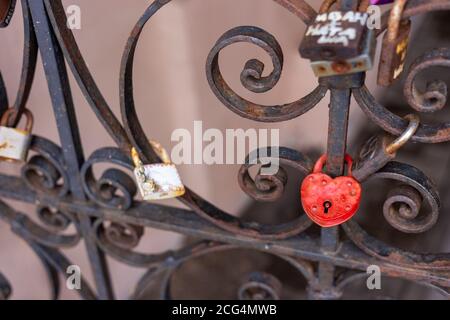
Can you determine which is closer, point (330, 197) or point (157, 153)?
point (330, 197)

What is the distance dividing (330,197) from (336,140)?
7 cm

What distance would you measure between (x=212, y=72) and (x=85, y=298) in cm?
57

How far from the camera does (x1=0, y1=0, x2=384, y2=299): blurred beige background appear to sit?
1093 mm

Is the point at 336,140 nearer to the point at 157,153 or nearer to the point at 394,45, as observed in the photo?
the point at 394,45

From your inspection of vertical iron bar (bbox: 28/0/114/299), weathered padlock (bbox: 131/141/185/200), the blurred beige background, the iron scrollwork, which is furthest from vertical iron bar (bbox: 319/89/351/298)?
the blurred beige background

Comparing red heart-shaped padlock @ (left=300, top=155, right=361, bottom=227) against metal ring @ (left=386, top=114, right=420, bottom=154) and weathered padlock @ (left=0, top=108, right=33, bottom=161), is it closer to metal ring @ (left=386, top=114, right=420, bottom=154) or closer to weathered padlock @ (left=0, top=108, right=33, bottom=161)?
metal ring @ (left=386, top=114, right=420, bottom=154)

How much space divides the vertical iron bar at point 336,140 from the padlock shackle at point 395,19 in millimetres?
92

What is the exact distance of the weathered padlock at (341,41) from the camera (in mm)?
480

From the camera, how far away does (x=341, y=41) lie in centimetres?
48

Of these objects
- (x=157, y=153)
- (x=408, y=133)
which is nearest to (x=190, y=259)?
(x=157, y=153)

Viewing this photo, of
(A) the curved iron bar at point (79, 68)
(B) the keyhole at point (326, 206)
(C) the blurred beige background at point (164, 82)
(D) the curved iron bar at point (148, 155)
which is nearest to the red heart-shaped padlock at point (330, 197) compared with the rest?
(B) the keyhole at point (326, 206)

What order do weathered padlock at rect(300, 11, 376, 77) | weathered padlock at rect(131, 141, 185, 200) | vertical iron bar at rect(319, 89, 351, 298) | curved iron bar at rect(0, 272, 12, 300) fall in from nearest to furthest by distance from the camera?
weathered padlock at rect(300, 11, 376, 77) < vertical iron bar at rect(319, 89, 351, 298) < weathered padlock at rect(131, 141, 185, 200) < curved iron bar at rect(0, 272, 12, 300)
